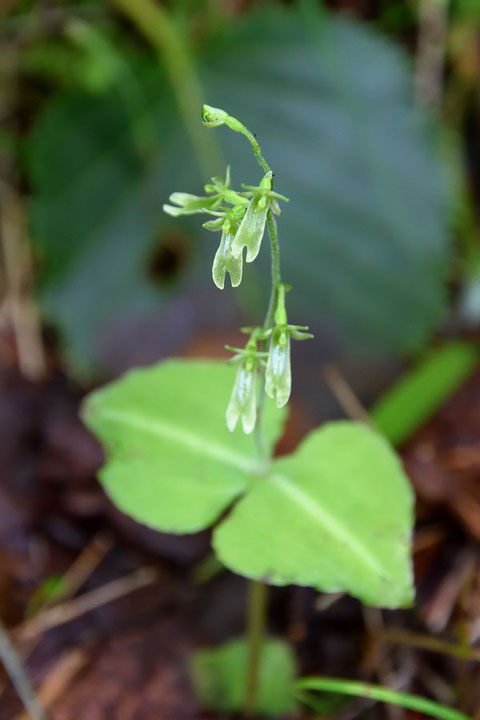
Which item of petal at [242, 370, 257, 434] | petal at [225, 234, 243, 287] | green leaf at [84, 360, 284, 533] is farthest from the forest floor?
petal at [225, 234, 243, 287]

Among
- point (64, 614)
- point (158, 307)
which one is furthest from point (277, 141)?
point (64, 614)

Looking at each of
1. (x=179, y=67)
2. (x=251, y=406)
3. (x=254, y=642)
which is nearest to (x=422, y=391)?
(x=254, y=642)

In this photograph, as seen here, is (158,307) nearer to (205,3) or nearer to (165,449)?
(165,449)

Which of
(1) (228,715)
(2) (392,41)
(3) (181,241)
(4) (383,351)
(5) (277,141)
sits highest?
(2) (392,41)

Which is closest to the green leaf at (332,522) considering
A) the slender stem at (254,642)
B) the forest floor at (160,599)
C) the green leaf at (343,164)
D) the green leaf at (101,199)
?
the slender stem at (254,642)

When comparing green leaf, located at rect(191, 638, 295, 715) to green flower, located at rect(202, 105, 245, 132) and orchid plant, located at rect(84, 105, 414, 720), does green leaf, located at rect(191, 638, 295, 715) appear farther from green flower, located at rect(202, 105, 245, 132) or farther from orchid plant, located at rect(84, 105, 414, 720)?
green flower, located at rect(202, 105, 245, 132)

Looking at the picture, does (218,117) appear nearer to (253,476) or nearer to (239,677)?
(253,476)

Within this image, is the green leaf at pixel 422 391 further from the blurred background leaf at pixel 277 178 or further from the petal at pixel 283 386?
the petal at pixel 283 386
